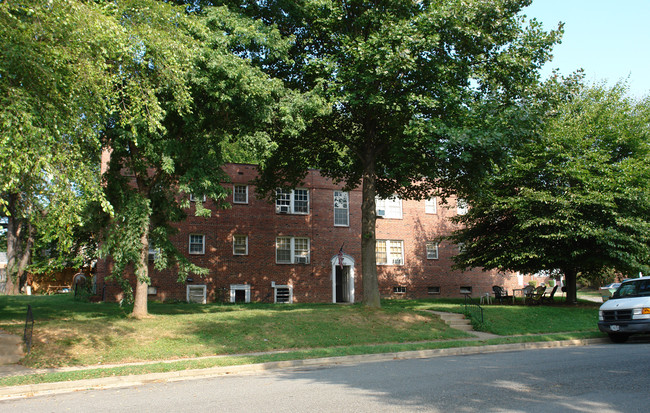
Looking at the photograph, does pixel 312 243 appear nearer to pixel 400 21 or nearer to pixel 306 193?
pixel 306 193

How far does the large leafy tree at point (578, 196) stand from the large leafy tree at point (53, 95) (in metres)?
14.8

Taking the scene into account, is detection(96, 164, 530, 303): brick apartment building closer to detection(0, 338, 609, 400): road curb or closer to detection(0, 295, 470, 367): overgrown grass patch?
detection(0, 295, 470, 367): overgrown grass patch

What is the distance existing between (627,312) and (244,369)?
10.9m

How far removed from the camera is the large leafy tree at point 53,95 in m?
9.30

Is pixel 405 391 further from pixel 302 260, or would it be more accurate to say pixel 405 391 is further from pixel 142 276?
pixel 302 260

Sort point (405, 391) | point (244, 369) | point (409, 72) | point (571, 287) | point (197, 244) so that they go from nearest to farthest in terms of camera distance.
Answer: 1. point (405, 391)
2. point (244, 369)
3. point (409, 72)
4. point (571, 287)
5. point (197, 244)

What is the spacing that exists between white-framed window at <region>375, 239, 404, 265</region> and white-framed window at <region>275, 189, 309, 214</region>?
5.74 meters

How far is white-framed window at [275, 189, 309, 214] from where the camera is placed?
30.2m

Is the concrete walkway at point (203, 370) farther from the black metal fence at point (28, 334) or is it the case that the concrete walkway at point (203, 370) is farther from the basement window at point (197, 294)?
the basement window at point (197, 294)

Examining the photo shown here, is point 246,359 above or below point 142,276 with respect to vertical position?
below

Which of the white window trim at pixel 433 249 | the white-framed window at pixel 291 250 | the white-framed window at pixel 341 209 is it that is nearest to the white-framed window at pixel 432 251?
the white window trim at pixel 433 249

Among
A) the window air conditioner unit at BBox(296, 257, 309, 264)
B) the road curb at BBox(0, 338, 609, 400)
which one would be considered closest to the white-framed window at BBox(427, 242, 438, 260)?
A: the window air conditioner unit at BBox(296, 257, 309, 264)

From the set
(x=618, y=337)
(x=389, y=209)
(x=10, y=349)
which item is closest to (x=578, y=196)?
(x=618, y=337)

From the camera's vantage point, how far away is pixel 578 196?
22078 millimetres
